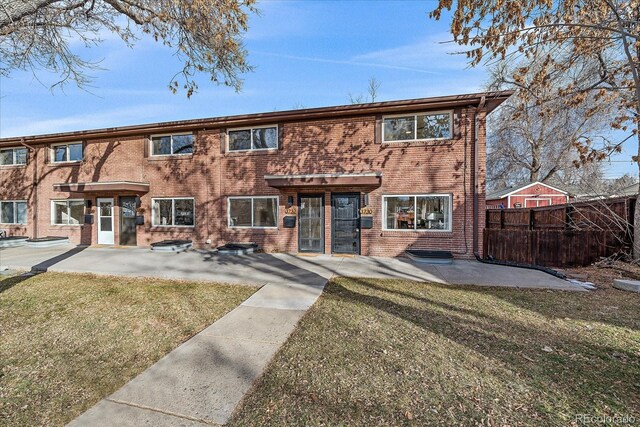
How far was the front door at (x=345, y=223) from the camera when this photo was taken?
984 centimetres

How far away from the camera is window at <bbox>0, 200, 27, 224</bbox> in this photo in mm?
13500

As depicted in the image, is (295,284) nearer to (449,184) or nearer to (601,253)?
(449,184)

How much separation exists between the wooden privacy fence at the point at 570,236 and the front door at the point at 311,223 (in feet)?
18.1

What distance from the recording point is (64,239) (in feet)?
40.9

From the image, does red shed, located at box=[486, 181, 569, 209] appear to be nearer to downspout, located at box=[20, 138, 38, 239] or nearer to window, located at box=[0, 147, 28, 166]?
downspout, located at box=[20, 138, 38, 239]

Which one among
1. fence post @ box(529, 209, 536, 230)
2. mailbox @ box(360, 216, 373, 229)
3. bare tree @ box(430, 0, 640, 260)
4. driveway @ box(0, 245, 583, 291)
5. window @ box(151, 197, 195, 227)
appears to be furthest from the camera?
window @ box(151, 197, 195, 227)

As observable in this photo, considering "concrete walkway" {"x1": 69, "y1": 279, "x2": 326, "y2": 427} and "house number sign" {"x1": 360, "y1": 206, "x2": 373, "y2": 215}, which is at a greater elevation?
"house number sign" {"x1": 360, "y1": 206, "x2": 373, "y2": 215}

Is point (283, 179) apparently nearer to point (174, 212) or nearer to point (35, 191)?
point (174, 212)

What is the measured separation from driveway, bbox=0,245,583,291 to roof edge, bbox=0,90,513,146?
4.92m

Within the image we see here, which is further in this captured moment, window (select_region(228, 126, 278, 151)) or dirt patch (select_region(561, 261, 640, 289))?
window (select_region(228, 126, 278, 151))

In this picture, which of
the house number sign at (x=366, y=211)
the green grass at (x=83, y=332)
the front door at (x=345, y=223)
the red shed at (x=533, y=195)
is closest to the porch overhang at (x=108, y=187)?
the green grass at (x=83, y=332)

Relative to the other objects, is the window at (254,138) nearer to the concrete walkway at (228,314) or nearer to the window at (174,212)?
the window at (174,212)

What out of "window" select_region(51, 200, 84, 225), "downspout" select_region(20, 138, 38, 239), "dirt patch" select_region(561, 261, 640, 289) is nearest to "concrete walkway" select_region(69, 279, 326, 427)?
"dirt patch" select_region(561, 261, 640, 289)

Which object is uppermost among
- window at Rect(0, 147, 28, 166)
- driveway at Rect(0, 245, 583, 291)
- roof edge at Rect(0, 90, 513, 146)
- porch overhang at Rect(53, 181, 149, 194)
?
roof edge at Rect(0, 90, 513, 146)
